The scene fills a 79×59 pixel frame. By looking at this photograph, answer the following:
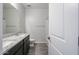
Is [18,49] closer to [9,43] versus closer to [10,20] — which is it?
[9,43]

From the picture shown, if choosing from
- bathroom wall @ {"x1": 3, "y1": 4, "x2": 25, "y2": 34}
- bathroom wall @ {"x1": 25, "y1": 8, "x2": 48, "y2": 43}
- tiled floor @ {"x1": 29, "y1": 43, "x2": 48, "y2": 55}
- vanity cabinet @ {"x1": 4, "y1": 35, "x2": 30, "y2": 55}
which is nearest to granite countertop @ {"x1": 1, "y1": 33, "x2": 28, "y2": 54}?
vanity cabinet @ {"x1": 4, "y1": 35, "x2": 30, "y2": 55}

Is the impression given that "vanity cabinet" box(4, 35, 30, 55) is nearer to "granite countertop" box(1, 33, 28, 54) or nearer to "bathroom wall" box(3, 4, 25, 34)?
"granite countertop" box(1, 33, 28, 54)

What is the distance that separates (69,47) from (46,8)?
4.50 metres

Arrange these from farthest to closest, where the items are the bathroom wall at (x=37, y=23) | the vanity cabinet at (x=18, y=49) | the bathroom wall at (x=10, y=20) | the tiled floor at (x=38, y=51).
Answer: the bathroom wall at (x=37, y=23)
the tiled floor at (x=38, y=51)
the bathroom wall at (x=10, y=20)
the vanity cabinet at (x=18, y=49)

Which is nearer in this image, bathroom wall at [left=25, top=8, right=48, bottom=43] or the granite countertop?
the granite countertop

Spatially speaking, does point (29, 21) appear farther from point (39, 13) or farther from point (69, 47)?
point (69, 47)

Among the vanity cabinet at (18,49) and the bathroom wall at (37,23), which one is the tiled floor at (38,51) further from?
the bathroom wall at (37,23)

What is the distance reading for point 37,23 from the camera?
17.0 ft

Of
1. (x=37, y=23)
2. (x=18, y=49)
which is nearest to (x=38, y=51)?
(x=18, y=49)

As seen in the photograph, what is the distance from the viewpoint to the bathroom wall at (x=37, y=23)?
5.12m

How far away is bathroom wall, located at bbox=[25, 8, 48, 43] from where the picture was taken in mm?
5117

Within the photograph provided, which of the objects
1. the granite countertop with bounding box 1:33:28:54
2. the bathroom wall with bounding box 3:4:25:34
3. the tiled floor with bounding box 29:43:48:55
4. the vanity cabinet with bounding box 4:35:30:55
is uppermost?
the bathroom wall with bounding box 3:4:25:34

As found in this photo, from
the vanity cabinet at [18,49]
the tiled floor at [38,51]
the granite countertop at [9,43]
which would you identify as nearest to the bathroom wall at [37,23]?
the tiled floor at [38,51]

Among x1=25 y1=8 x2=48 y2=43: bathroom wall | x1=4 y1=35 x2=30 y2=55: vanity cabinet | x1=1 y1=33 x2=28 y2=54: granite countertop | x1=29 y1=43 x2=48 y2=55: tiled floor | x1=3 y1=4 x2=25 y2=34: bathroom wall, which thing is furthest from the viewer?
x1=25 y1=8 x2=48 y2=43: bathroom wall
